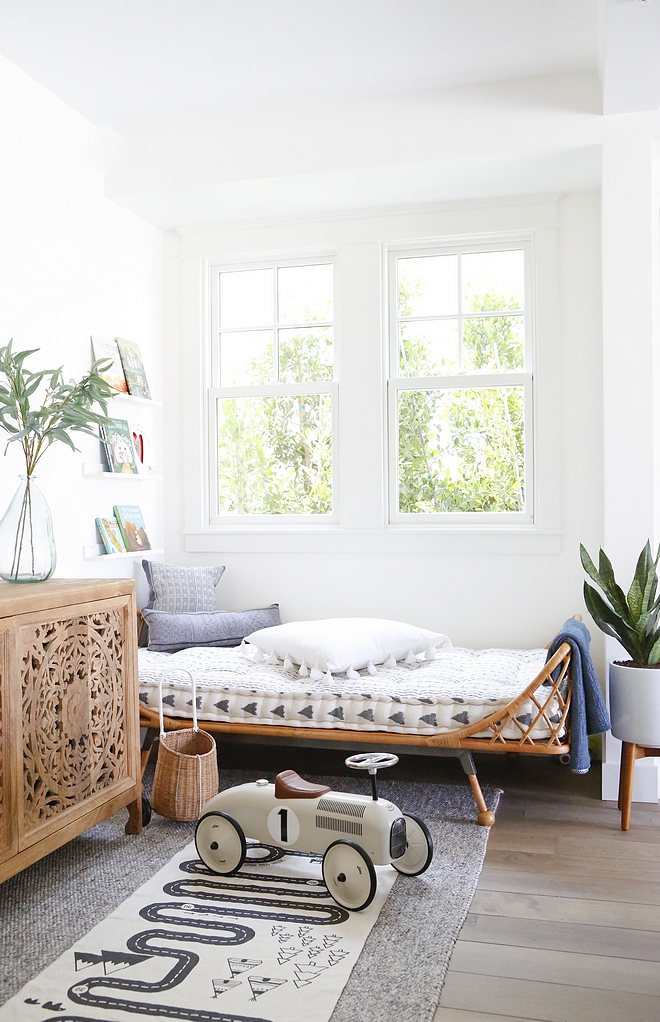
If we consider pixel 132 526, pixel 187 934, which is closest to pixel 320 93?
pixel 132 526

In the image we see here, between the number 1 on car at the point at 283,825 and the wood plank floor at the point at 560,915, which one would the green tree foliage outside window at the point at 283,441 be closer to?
the wood plank floor at the point at 560,915

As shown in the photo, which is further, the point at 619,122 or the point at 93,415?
the point at 619,122

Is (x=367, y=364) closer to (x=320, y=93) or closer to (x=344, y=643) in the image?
(x=320, y=93)

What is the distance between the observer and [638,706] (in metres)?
2.88

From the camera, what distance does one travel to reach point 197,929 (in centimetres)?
213

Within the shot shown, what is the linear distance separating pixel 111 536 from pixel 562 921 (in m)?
2.52

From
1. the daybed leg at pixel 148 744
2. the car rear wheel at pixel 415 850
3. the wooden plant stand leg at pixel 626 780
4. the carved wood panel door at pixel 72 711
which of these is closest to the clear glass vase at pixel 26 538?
the carved wood panel door at pixel 72 711

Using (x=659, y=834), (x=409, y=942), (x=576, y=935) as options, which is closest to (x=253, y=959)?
(x=409, y=942)

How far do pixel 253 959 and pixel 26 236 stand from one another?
8.93ft

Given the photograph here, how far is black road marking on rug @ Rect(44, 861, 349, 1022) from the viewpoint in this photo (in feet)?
5.85

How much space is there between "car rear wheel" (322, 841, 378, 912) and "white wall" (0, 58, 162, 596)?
1.78m

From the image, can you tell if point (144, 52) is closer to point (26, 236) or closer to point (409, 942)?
point (26, 236)

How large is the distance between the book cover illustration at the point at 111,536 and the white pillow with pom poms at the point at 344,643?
2.63 feet

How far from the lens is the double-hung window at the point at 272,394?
4.29m
